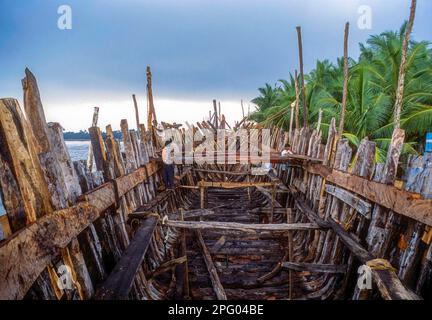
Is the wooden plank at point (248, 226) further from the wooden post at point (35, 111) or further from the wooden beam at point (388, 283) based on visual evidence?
the wooden post at point (35, 111)

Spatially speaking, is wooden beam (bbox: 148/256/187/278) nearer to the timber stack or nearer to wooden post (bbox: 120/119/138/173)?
the timber stack

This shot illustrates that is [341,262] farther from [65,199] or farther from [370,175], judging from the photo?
[65,199]

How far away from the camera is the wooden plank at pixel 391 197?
2.60 m

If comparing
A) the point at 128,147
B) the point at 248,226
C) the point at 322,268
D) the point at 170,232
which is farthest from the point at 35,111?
the point at 170,232

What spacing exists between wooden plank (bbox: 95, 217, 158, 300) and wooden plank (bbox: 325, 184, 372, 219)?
3028 mm

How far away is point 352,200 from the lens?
13.3 feet

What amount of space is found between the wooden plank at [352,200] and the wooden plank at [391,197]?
97mm

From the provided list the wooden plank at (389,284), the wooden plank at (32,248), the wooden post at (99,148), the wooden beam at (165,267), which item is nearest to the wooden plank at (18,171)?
the wooden plank at (32,248)

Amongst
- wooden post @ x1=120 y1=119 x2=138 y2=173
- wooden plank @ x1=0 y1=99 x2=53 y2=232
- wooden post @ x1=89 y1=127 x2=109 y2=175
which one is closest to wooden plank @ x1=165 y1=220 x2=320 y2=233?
wooden post @ x1=120 y1=119 x2=138 y2=173

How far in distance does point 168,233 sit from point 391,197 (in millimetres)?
4414
